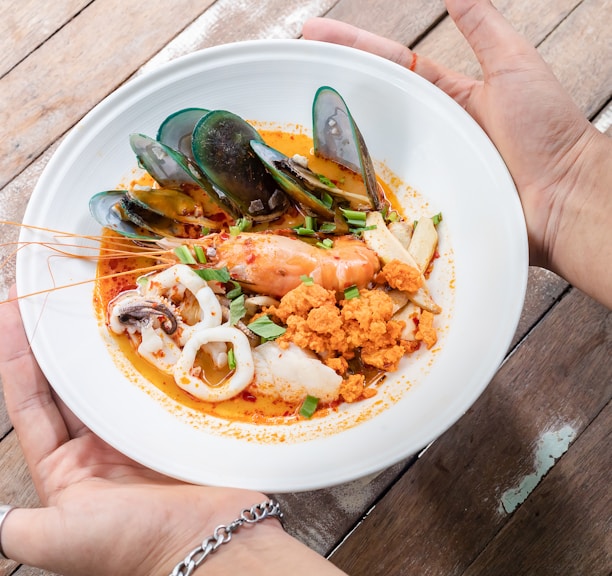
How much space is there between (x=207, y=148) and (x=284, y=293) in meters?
0.65

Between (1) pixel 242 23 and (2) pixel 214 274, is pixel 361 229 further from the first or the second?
(1) pixel 242 23

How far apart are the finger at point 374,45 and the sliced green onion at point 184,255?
1080 mm

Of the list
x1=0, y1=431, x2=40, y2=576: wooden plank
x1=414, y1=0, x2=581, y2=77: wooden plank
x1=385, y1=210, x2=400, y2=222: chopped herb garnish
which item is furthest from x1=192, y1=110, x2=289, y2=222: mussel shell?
x1=0, y1=431, x2=40, y2=576: wooden plank

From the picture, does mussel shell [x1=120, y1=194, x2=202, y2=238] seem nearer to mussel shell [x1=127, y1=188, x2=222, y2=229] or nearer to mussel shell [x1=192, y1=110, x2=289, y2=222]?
mussel shell [x1=127, y1=188, x2=222, y2=229]

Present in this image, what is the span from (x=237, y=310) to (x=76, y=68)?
155 centimetres

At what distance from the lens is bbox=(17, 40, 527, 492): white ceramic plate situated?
1.98 meters

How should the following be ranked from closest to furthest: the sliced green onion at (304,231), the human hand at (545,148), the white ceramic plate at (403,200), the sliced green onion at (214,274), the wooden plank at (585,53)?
the white ceramic plate at (403,200) → the human hand at (545,148) → the sliced green onion at (214,274) → the sliced green onion at (304,231) → the wooden plank at (585,53)

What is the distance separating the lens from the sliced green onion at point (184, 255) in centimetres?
224

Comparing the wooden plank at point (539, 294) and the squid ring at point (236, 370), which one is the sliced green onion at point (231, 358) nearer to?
the squid ring at point (236, 370)

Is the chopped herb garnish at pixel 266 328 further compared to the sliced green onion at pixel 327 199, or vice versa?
the sliced green onion at pixel 327 199

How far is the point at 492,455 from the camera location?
8.14 feet

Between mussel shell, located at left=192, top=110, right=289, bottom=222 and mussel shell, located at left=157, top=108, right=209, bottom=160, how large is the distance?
5.2 inches

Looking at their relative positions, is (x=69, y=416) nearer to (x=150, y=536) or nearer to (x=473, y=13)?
(x=150, y=536)

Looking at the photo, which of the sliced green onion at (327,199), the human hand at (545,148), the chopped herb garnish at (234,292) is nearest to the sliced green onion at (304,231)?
the sliced green onion at (327,199)
